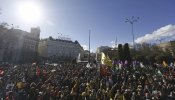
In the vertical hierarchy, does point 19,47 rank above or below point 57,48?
below

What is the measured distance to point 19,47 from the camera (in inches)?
4289

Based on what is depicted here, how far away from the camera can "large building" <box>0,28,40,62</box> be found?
9759 centimetres

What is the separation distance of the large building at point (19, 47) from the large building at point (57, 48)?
1232 centimetres

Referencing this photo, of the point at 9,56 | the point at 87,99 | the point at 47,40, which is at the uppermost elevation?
the point at 47,40

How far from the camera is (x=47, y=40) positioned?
135 m

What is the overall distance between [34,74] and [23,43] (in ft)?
287

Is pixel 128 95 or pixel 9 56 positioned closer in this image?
pixel 128 95

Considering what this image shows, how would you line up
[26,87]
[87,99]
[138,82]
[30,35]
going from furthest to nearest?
[30,35]
[138,82]
[26,87]
[87,99]

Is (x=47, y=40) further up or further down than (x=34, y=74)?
further up

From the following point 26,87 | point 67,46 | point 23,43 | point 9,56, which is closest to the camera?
point 26,87

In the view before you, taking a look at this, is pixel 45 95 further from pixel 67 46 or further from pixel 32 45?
pixel 67 46

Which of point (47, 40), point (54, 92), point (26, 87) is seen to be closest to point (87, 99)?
point (54, 92)

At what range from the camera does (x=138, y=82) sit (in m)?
22.8

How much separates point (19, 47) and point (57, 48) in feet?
104
